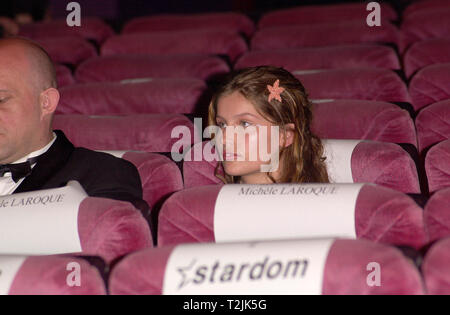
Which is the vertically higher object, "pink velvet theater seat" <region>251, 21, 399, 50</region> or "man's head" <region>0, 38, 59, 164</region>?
"man's head" <region>0, 38, 59, 164</region>

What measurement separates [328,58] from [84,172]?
0.83 m

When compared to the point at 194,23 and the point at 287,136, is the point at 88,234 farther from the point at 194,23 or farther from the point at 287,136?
the point at 194,23

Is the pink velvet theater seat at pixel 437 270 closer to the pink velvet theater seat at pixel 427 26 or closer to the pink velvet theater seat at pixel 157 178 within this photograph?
the pink velvet theater seat at pixel 157 178

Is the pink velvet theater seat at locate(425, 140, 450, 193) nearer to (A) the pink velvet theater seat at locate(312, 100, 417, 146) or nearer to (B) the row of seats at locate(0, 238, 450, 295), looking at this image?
(A) the pink velvet theater seat at locate(312, 100, 417, 146)

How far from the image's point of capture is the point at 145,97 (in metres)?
1.61

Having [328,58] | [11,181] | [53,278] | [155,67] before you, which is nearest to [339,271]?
[53,278]

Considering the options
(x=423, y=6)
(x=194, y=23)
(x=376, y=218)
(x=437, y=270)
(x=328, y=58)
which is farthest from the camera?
(x=194, y=23)

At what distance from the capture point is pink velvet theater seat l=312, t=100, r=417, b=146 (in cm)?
130

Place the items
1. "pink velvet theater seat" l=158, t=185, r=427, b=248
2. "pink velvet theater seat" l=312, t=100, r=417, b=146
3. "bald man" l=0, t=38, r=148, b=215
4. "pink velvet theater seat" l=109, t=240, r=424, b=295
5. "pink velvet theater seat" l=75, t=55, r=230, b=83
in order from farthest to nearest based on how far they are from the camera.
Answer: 1. "pink velvet theater seat" l=75, t=55, r=230, b=83
2. "pink velvet theater seat" l=312, t=100, r=417, b=146
3. "bald man" l=0, t=38, r=148, b=215
4. "pink velvet theater seat" l=158, t=185, r=427, b=248
5. "pink velvet theater seat" l=109, t=240, r=424, b=295

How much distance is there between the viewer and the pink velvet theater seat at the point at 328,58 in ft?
5.63

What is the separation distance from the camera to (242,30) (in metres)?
2.37

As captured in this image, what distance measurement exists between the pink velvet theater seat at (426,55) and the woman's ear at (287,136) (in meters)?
0.55

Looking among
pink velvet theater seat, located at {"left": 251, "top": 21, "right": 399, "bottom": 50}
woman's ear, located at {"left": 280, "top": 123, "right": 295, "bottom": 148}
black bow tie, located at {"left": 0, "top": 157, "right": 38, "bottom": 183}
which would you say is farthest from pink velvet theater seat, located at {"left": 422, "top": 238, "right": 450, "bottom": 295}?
pink velvet theater seat, located at {"left": 251, "top": 21, "right": 399, "bottom": 50}

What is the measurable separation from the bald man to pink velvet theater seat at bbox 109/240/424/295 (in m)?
0.37
